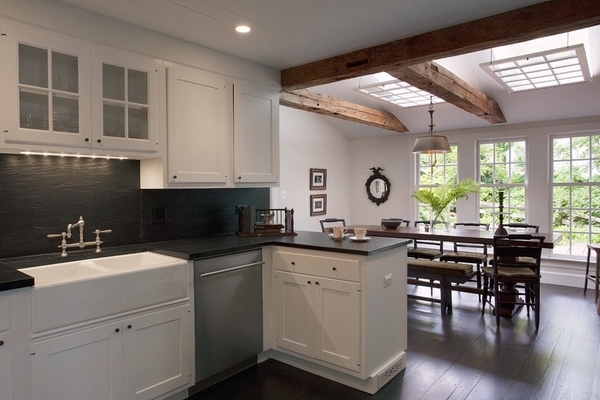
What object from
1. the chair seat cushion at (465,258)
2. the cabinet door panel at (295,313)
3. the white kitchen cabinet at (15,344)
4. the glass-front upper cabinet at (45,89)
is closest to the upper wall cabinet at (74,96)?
the glass-front upper cabinet at (45,89)

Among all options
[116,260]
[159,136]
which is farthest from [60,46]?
[116,260]

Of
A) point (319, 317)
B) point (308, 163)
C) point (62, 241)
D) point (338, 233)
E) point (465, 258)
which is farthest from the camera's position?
point (308, 163)

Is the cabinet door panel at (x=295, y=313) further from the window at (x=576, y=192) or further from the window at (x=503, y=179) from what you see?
the window at (x=576, y=192)

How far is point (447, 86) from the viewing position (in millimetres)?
4238

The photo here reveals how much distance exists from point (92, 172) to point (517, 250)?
12.0ft

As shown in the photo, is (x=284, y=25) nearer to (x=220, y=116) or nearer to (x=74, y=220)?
(x=220, y=116)

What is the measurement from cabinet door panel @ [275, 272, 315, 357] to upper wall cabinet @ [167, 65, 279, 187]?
919 mm

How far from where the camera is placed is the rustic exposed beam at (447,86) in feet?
12.4

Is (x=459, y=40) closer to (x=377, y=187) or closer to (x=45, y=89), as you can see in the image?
(x=45, y=89)

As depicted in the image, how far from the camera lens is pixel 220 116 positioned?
126 inches

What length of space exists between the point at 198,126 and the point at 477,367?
270 centimetres

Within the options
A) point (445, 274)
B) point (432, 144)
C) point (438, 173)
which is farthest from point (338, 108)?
point (445, 274)

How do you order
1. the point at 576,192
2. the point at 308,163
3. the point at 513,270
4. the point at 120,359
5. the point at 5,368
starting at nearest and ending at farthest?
the point at 5,368
the point at 120,359
the point at 513,270
the point at 576,192
the point at 308,163

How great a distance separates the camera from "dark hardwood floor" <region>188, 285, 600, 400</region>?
2652mm
